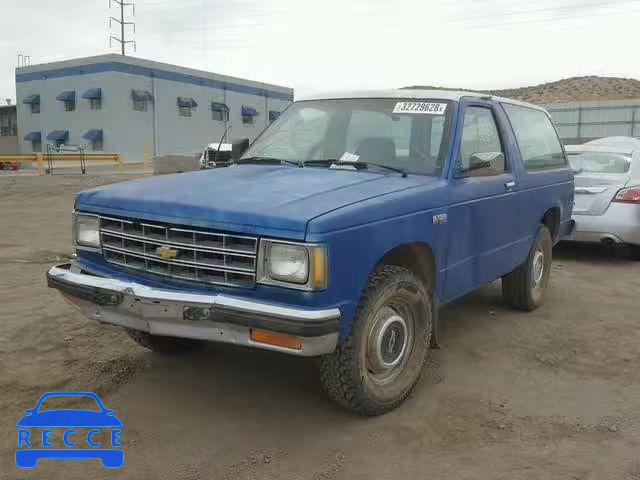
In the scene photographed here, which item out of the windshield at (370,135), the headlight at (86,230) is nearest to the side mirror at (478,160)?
the windshield at (370,135)

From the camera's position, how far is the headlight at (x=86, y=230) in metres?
3.65

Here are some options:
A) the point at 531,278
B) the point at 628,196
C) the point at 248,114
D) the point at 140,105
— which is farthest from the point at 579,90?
the point at 531,278

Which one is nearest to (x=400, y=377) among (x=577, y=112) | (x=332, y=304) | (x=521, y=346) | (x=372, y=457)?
(x=372, y=457)

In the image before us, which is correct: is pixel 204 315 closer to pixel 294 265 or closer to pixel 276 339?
pixel 276 339

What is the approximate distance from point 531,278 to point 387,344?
8.78 feet

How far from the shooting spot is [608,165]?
8.58 m

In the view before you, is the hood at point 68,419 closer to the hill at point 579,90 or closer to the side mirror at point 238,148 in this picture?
the side mirror at point 238,148

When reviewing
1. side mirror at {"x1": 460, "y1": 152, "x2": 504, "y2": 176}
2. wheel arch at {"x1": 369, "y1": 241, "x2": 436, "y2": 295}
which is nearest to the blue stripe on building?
side mirror at {"x1": 460, "y1": 152, "x2": 504, "y2": 176}

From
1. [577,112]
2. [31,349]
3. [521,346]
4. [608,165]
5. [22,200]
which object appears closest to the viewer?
[31,349]

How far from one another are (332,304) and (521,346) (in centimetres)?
246

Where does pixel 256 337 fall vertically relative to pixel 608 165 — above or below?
below

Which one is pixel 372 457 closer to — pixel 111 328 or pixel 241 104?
pixel 111 328

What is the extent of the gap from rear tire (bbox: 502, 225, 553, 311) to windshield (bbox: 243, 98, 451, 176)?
1.94 m

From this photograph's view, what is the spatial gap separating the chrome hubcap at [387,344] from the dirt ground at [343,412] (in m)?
0.27
